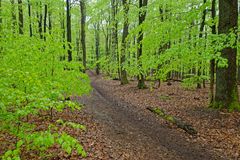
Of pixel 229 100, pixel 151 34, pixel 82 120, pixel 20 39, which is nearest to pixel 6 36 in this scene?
pixel 20 39

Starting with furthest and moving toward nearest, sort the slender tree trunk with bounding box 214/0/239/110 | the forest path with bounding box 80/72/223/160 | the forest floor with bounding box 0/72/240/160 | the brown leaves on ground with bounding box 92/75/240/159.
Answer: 1. the slender tree trunk with bounding box 214/0/239/110
2. the brown leaves on ground with bounding box 92/75/240/159
3. the forest path with bounding box 80/72/223/160
4. the forest floor with bounding box 0/72/240/160

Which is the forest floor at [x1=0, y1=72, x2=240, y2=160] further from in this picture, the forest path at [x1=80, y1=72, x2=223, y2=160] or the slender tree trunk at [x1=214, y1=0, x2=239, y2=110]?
the slender tree trunk at [x1=214, y1=0, x2=239, y2=110]

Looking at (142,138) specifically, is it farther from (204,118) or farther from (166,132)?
(204,118)

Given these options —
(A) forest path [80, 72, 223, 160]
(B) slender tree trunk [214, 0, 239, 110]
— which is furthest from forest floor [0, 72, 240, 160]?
(B) slender tree trunk [214, 0, 239, 110]

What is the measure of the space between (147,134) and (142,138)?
0.56 m

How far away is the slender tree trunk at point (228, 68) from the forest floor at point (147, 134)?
0.72 m

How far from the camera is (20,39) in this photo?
9.67 meters

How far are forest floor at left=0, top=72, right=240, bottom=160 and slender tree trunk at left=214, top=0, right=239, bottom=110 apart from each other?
2.38 ft

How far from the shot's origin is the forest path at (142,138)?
7.96m

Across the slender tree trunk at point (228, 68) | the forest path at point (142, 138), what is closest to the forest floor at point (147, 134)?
the forest path at point (142, 138)

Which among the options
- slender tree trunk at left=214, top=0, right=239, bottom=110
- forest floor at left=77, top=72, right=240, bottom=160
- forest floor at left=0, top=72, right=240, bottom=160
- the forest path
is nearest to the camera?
forest floor at left=0, top=72, right=240, bottom=160

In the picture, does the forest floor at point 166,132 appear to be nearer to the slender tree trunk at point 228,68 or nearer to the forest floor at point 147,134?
the forest floor at point 147,134

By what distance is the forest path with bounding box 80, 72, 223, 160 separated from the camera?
796cm

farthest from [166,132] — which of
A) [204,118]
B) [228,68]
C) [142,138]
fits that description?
[228,68]
